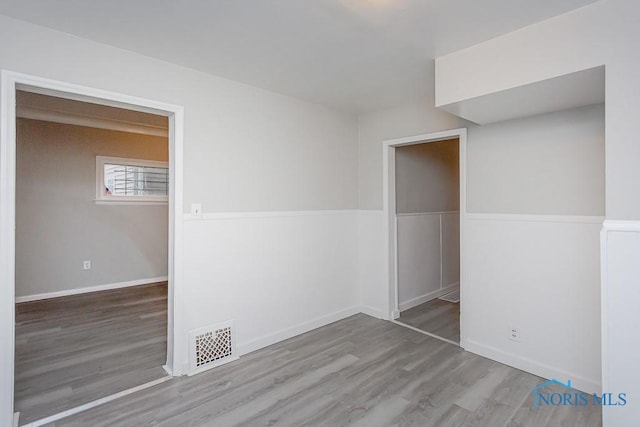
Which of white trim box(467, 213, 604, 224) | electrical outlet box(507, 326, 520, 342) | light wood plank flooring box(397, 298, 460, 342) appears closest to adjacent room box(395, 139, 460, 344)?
light wood plank flooring box(397, 298, 460, 342)

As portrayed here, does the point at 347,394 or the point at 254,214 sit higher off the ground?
the point at 254,214

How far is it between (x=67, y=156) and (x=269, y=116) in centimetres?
335

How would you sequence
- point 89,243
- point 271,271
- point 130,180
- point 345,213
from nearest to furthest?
point 271,271
point 345,213
point 89,243
point 130,180

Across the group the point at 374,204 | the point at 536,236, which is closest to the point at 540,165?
the point at 536,236

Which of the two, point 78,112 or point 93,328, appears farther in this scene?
point 78,112

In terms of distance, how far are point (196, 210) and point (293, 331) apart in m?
1.53

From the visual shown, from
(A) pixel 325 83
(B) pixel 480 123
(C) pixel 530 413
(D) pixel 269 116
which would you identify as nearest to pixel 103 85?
(D) pixel 269 116

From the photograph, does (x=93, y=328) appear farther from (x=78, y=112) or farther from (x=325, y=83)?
(x=325, y=83)

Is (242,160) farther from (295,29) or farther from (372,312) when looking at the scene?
(372,312)

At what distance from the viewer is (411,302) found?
4055 mm

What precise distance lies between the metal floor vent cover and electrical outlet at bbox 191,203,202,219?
2.95 feet

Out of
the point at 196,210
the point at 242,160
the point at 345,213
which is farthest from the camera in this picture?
the point at 345,213

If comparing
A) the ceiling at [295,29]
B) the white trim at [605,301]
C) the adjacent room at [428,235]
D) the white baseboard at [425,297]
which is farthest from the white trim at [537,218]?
the white baseboard at [425,297]

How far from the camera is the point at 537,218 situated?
8.03 feet
